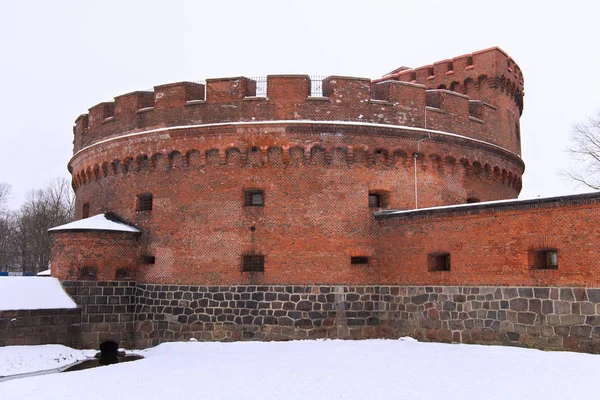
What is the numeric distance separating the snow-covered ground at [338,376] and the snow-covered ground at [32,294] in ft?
11.7

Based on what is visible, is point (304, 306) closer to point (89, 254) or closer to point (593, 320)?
point (89, 254)

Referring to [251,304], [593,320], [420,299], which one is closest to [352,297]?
[420,299]

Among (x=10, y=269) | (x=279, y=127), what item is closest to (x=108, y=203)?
(x=279, y=127)

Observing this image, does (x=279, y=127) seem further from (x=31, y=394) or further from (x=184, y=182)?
(x=31, y=394)

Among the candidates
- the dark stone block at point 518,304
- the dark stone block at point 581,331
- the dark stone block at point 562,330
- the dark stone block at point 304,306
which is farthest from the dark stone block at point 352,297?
the dark stone block at point 581,331

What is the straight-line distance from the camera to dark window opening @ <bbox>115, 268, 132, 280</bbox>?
15938 millimetres

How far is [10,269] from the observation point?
57.5 meters

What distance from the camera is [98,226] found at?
15.8 metres

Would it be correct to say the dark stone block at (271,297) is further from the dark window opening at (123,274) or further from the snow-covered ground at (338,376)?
the dark window opening at (123,274)

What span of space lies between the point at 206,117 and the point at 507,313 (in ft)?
31.2

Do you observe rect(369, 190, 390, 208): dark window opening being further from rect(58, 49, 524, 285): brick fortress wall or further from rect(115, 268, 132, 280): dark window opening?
rect(115, 268, 132, 280): dark window opening

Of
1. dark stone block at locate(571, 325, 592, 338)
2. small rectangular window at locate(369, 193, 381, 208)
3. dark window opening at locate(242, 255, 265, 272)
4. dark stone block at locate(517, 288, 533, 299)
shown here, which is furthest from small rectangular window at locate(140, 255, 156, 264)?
dark stone block at locate(571, 325, 592, 338)

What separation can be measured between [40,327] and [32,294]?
3.22 feet

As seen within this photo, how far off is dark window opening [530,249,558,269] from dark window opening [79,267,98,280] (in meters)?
11.5
